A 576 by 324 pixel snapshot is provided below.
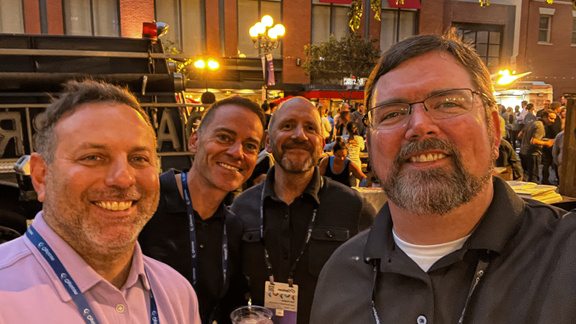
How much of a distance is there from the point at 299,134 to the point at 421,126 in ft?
4.13

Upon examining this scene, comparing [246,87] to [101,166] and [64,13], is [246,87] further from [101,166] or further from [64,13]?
[101,166]

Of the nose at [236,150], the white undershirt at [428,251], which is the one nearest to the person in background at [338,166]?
the nose at [236,150]

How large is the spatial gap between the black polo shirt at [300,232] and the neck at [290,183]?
0.14ft

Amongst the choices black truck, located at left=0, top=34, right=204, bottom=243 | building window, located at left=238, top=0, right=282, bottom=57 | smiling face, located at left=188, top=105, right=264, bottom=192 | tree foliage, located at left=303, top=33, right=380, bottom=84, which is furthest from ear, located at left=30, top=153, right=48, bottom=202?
building window, located at left=238, top=0, right=282, bottom=57

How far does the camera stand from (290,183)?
268 cm

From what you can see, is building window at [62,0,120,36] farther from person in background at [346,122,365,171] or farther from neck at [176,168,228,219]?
neck at [176,168,228,219]

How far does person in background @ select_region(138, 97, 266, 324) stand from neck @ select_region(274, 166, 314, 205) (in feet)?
0.85

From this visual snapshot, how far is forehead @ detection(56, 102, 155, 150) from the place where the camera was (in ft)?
4.88

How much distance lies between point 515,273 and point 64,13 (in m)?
22.9

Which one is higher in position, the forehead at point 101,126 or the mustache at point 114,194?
the forehead at point 101,126

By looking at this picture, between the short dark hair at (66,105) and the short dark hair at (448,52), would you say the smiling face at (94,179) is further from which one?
the short dark hair at (448,52)

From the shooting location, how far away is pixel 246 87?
21.5m

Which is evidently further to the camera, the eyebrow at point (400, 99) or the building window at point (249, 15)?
the building window at point (249, 15)

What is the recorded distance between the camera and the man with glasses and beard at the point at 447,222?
1.33 metres
